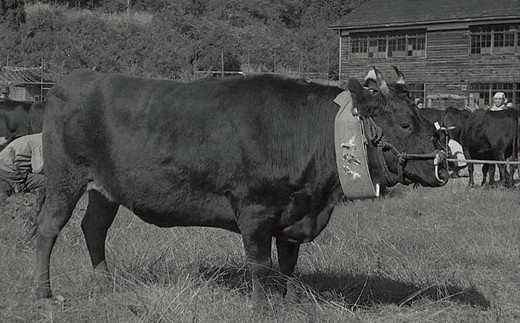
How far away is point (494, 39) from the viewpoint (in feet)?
123

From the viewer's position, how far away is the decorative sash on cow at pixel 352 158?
492 centimetres

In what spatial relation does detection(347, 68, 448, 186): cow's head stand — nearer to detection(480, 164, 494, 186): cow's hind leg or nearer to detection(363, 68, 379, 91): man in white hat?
detection(363, 68, 379, 91): man in white hat

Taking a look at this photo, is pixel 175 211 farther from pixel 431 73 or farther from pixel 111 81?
pixel 431 73

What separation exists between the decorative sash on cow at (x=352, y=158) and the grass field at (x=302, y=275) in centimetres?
83

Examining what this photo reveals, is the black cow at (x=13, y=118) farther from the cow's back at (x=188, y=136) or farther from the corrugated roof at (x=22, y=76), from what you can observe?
the corrugated roof at (x=22, y=76)

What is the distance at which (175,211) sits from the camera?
5387 mm

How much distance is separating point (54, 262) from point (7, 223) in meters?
A: 1.74

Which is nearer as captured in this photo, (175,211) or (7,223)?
(175,211)

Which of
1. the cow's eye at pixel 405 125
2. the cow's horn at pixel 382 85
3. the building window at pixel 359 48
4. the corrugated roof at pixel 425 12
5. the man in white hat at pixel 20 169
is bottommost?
the man in white hat at pixel 20 169

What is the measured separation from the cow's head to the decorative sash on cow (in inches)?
3.7

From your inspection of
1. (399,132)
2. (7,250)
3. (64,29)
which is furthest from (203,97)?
(64,29)

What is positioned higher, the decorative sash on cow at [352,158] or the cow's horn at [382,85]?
the cow's horn at [382,85]

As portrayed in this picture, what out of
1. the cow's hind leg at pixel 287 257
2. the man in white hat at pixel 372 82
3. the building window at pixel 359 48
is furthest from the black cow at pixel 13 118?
the building window at pixel 359 48

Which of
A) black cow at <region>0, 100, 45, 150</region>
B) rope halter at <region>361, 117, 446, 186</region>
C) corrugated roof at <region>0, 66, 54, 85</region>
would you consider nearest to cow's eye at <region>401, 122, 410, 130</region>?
rope halter at <region>361, 117, 446, 186</region>
